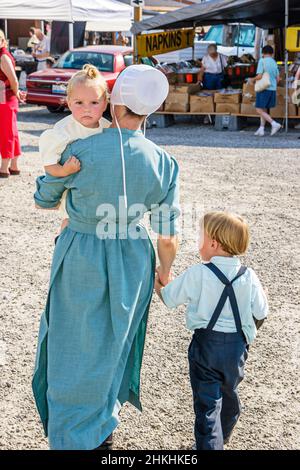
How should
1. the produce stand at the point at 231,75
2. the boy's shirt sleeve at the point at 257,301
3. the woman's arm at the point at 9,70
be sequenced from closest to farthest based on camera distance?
1. the boy's shirt sleeve at the point at 257,301
2. the woman's arm at the point at 9,70
3. the produce stand at the point at 231,75

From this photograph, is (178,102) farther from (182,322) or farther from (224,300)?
(224,300)

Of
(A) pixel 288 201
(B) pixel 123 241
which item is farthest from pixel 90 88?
(A) pixel 288 201

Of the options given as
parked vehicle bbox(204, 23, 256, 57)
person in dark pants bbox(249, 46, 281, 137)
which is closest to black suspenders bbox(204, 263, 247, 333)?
person in dark pants bbox(249, 46, 281, 137)

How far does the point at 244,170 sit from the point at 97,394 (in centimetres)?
713

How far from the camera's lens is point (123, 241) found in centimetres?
293

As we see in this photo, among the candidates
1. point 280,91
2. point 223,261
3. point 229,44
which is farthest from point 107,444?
point 229,44

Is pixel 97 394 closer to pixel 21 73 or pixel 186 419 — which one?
pixel 186 419

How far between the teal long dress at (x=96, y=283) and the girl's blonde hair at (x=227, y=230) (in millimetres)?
151

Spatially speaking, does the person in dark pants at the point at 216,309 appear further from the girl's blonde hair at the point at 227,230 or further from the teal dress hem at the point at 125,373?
the teal dress hem at the point at 125,373

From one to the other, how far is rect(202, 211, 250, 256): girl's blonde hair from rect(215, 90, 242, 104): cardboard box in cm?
1102

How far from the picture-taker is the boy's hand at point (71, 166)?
9.06ft

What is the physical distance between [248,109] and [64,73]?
4.12 m

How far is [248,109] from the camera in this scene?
13562 millimetres

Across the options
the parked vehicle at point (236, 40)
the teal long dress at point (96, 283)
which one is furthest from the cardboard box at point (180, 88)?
the teal long dress at point (96, 283)
